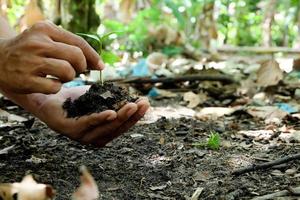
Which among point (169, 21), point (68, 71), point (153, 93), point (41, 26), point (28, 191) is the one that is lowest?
point (153, 93)

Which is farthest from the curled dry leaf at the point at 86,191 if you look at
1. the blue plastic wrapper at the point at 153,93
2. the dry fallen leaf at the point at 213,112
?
the blue plastic wrapper at the point at 153,93

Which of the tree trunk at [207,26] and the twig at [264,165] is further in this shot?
the tree trunk at [207,26]

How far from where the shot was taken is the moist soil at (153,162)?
1.45 metres

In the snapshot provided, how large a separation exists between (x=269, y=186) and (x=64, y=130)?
2.00 ft

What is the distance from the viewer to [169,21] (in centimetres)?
616

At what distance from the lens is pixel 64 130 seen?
1.64m

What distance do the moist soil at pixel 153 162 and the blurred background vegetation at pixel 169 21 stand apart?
1032 millimetres

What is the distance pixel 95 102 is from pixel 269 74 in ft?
4.90

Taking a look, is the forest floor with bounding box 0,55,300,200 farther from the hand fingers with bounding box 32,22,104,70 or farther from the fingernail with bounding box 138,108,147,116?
the hand fingers with bounding box 32,22,104,70

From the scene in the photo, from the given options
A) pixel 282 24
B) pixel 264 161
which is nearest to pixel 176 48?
pixel 282 24

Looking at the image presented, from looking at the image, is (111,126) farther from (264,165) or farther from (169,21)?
(169,21)

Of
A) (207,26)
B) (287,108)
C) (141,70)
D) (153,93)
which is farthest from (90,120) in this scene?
(207,26)

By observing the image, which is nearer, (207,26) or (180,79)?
(180,79)

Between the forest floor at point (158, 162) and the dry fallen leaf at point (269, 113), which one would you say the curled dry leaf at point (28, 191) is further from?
the dry fallen leaf at point (269, 113)
